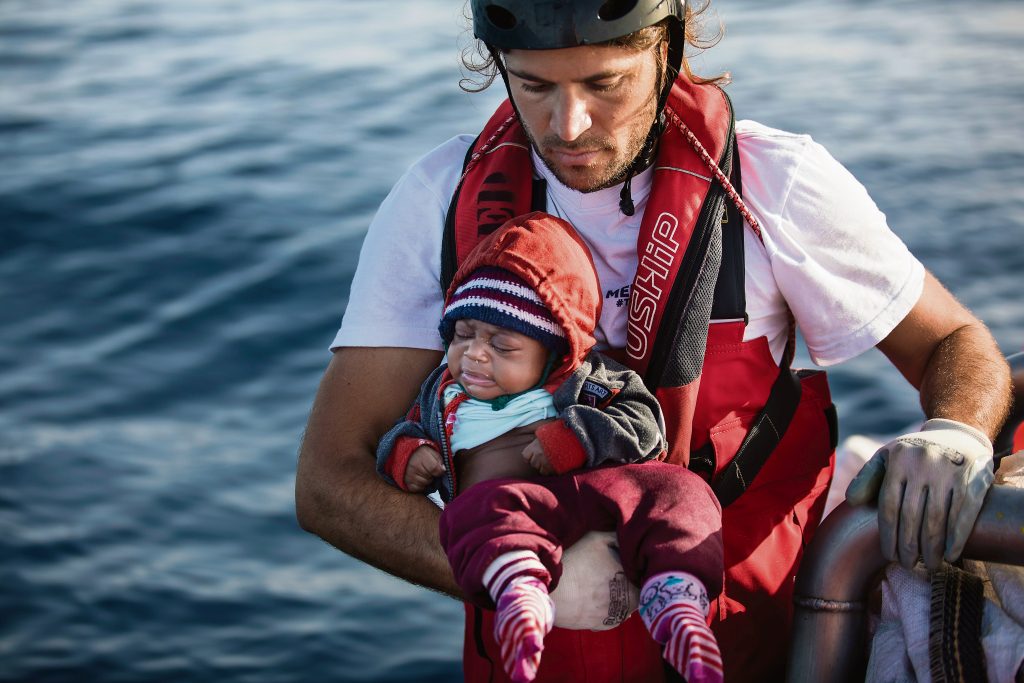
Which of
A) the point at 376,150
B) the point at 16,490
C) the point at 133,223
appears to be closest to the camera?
the point at 16,490

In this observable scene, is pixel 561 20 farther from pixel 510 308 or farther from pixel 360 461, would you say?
pixel 360 461

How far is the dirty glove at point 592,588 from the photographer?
2344 mm

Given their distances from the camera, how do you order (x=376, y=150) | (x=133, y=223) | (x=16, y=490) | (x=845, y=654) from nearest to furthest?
1. (x=845, y=654)
2. (x=16, y=490)
3. (x=133, y=223)
4. (x=376, y=150)

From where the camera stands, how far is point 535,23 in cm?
259

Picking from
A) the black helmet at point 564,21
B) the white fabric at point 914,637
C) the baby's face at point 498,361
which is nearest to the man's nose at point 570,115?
the black helmet at point 564,21

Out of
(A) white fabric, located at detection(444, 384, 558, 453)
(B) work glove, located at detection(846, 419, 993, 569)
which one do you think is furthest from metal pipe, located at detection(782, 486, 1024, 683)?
(A) white fabric, located at detection(444, 384, 558, 453)

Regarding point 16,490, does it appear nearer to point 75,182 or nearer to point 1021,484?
point 75,182

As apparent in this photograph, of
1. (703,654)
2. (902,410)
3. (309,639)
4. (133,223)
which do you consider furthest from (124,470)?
(703,654)

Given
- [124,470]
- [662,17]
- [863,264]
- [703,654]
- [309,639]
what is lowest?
[309,639]

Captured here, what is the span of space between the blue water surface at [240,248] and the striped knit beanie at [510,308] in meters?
2.88

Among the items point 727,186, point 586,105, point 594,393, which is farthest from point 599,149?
point 594,393

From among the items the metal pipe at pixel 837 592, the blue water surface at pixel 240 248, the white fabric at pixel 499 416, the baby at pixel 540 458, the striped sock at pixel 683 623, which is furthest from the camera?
the blue water surface at pixel 240 248

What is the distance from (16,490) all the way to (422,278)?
3.81 metres

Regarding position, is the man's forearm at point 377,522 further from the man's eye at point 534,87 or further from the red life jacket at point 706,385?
the man's eye at point 534,87
